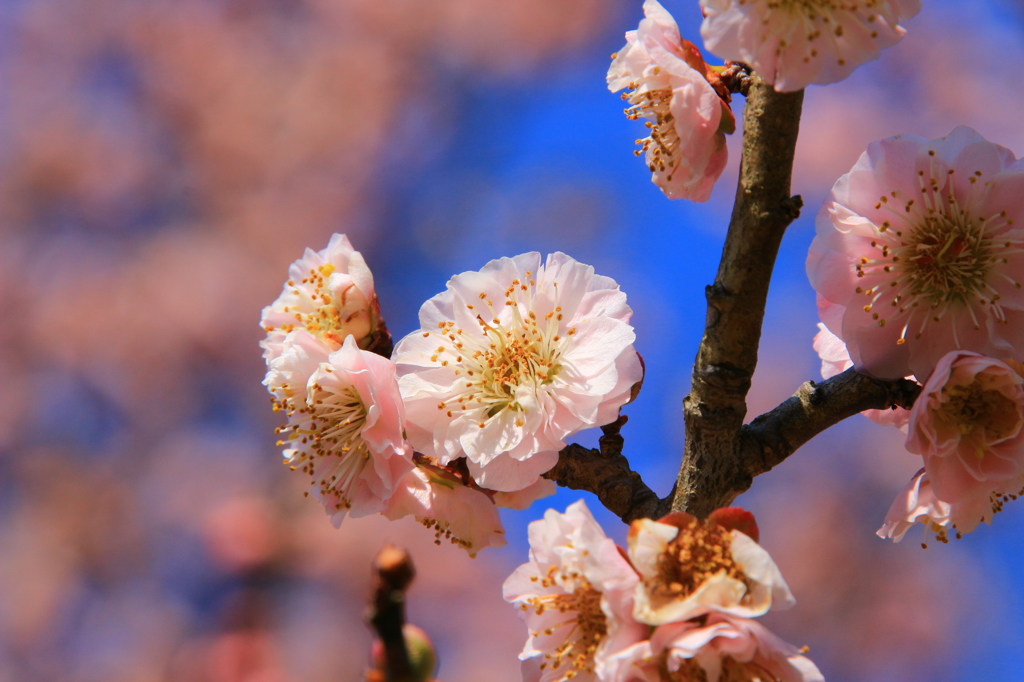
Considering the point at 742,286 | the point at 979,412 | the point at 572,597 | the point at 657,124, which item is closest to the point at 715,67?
the point at 657,124

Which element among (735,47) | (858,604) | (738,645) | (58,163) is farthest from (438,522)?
(58,163)

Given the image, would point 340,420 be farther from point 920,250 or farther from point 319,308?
point 920,250

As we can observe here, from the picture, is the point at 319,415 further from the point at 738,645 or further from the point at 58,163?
the point at 58,163

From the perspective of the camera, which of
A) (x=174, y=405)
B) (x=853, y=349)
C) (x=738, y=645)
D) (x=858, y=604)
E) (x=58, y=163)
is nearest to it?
(x=738, y=645)

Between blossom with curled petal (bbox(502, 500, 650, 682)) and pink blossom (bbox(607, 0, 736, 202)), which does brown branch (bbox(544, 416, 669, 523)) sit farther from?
pink blossom (bbox(607, 0, 736, 202))

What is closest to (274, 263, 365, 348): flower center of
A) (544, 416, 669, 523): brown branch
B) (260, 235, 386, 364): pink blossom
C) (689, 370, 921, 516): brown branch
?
(260, 235, 386, 364): pink blossom

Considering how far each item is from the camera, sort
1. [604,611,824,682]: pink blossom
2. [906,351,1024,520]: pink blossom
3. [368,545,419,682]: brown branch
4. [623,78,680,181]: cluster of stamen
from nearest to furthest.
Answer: [368,545,419,682]: brown branch < [604,611,824,682]: pink blossom < [906,351,1024,520]: pink blossom < [623,78,680,181]: cluster of stamen

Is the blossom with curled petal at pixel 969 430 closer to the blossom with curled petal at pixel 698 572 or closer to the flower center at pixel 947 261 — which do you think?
the flower center at pixel 947 261
